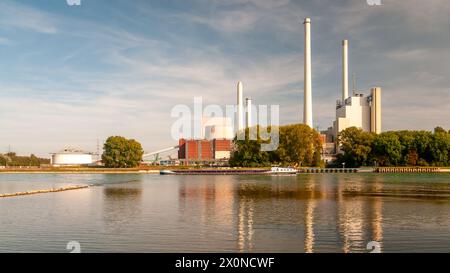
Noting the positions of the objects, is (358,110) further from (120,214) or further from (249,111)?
(120,214)

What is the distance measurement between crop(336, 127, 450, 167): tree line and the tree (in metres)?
69.2

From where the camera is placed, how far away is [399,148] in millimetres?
133250

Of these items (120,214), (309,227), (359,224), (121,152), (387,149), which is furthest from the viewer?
(121,152)

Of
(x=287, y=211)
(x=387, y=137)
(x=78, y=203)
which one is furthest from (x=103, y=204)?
(x=387, y=137)

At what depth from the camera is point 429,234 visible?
23.0m

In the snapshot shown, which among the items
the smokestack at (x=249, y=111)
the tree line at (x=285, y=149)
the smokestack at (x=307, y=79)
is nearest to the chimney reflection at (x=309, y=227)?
the tree line at (x=285, y=149)

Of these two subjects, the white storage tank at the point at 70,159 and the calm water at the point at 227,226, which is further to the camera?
the white storage tank at the point at 70,159

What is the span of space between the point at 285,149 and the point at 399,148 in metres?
33.2

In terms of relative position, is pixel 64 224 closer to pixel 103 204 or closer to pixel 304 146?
pixel 103 204

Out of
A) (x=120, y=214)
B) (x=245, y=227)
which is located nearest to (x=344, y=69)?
(x=120, y=214)

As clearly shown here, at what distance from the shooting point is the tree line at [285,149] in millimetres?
129500

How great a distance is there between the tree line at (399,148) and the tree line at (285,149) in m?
11.6

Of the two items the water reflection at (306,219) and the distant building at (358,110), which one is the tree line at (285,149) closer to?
the distant building at (358,110)
